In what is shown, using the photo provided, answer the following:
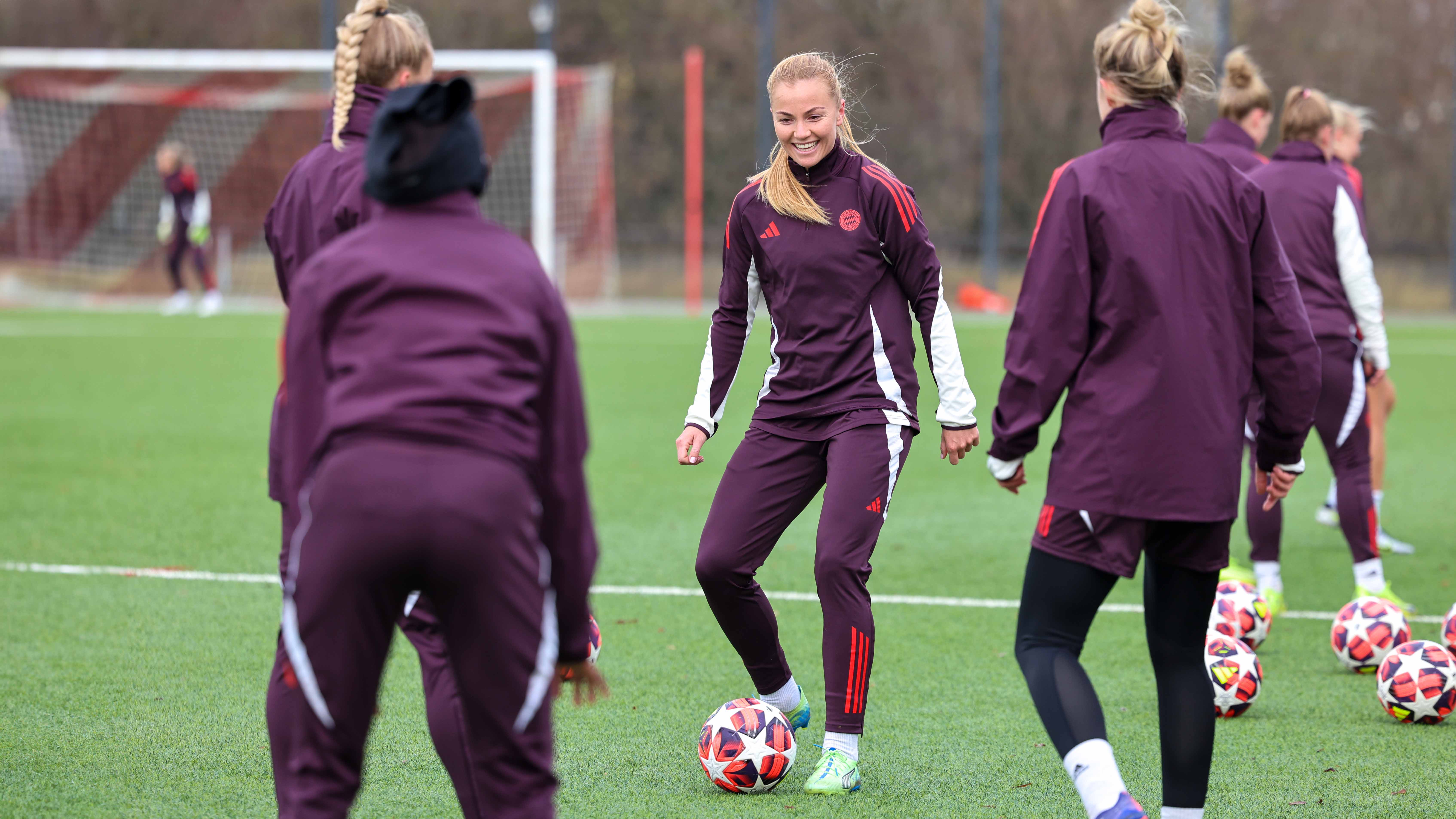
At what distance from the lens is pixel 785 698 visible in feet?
14.8

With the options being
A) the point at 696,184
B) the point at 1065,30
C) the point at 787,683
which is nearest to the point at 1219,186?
the point at 787,683

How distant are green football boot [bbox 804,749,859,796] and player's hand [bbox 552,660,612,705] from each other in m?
1.51

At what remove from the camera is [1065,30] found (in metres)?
30.0

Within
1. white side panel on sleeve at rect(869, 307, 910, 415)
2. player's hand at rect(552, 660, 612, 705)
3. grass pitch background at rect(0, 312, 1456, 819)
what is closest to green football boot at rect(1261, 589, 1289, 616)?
grass pitch background at rect(0, 312, 1456, 819)

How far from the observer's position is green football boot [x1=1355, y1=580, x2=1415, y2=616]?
245 inches

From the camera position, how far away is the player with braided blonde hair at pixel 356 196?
10.2ft

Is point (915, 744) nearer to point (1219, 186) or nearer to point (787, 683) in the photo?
point (787, 683)

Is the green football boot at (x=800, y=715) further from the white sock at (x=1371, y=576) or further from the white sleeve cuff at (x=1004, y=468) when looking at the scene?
the white sock at (x=1371, y=576)

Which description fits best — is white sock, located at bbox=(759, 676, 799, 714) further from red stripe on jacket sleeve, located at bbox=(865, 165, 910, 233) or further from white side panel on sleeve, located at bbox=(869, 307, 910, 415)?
red stripe on jacket sleeve, located at bbox=(865, 165, 910, 233)

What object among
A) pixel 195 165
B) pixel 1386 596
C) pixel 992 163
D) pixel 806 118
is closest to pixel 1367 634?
pixel 1386 596

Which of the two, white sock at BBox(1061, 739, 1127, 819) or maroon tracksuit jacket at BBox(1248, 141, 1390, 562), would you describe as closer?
white sock at BBox(1061, 739, 1127, 819)

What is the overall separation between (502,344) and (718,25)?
100 feet

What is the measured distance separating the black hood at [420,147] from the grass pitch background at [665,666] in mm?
2014

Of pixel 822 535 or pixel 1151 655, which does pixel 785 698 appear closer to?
pixel 822 535
